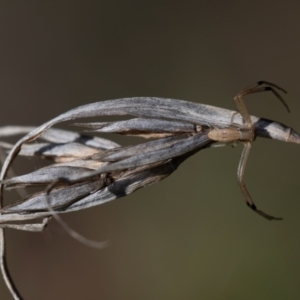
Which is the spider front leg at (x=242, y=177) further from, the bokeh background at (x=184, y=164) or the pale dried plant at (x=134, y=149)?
the bokeh background at (x=184, y=164)

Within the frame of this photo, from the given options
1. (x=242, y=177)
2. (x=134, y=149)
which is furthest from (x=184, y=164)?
(x=134, y=149)

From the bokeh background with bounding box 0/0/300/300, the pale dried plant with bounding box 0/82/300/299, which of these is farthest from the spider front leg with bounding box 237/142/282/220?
the bokeh background with bounding box 0/0/300/300

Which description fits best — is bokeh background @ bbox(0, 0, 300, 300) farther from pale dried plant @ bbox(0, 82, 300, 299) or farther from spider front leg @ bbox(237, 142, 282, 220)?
spider front leg @ bbox(237, 142, 282, 220)

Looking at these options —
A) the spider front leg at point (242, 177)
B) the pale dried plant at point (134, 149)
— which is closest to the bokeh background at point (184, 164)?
the pale dried plant at point (134, 149)

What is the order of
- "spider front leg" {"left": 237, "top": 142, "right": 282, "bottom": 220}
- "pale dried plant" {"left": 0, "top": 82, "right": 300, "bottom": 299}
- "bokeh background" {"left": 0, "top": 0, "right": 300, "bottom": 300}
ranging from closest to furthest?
"pale dried plant" {"left": 0, "top": 82, "right": 300, "bottom": 299}
"spider front leg" {"left": 237, "top": 142, "right": 282, "bottom": 220}
"bokeh background" {"left": 0, "top": 0, "right": 300, "bottom": 300}

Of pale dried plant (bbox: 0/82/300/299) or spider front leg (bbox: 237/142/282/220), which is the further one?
spider front leg (bbox: 237/142/282/220)

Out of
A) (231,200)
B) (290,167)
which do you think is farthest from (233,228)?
(290,167)

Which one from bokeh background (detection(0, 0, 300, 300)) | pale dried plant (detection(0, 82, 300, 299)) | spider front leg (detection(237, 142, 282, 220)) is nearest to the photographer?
pale dried plant (detection(0, 82, 300, 299))

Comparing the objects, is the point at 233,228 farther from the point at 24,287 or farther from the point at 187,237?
the point at 24,287

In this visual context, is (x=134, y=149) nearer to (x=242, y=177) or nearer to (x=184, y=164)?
(x=242, y=177)
